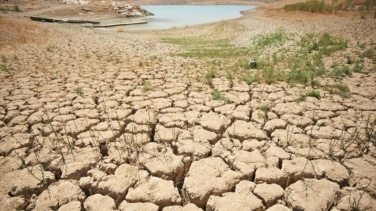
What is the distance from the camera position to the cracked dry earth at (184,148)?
169 cm

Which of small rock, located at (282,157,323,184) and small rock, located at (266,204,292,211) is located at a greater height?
small rock, located at (282,157,323,184)

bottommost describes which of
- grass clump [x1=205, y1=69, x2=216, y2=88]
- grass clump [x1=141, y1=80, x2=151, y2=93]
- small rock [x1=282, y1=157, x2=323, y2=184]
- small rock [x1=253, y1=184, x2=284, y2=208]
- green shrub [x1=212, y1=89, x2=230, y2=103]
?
small rock [x1=253, y1=184, x2=284, y2=208]

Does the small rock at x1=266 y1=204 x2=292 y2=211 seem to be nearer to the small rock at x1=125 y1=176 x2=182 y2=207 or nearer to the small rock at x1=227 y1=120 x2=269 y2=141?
the small rock at x1=125 y1=176 x2=182 y2=207

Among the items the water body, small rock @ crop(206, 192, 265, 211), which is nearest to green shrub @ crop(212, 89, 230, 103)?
small rock @ crop(206, 192, 265, 211)

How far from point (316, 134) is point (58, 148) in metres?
2.49

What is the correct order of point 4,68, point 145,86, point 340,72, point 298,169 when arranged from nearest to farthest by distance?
point 298,169
point 145,86
point 340,72
point 4,68

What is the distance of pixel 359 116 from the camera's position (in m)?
2.77

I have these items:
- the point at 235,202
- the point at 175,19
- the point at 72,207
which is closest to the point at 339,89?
the point at 235,202

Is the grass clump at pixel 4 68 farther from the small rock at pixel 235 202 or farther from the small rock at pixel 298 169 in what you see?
the small rock at pixel 298 169

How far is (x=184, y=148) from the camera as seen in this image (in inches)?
85.7

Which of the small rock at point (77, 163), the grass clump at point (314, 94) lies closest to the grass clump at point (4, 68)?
the small rock at point (77, 163)

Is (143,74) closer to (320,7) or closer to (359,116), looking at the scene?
(359,116)

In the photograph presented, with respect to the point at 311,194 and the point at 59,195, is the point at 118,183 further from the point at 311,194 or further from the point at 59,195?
the point at 311,194

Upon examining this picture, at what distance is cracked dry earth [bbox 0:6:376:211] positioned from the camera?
1.69 m
